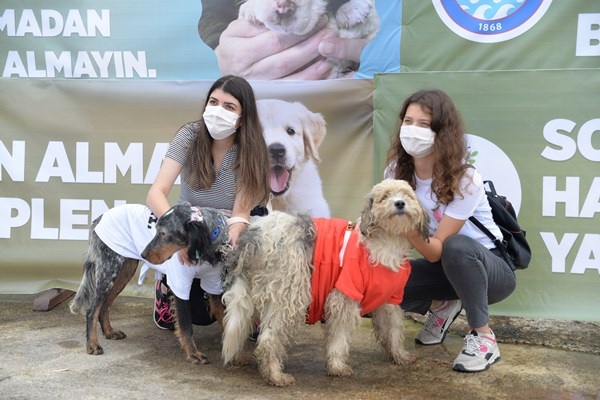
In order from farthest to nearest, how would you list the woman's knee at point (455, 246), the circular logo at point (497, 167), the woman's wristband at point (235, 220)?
1. the circular logo at point (497, 167)
2. the woman's wristband at point (235, 220)
3. the woman's knee at point (455, 246)

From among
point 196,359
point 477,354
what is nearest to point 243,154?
point 196,359

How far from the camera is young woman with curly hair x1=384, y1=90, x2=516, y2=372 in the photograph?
3.70 m

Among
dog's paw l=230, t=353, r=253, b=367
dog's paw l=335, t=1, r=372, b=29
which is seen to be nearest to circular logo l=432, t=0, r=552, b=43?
dog's paw l=335, t=1, r=372, b=29

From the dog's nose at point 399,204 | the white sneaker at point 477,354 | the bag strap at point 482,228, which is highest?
the dog's nose at point 399,204

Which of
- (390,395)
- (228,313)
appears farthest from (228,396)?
(390,395)

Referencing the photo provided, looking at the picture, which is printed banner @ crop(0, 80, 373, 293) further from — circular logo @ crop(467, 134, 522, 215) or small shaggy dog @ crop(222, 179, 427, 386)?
small shaggy dog @ crop(222, 179, 427, 386)

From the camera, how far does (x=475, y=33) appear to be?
15.6ft

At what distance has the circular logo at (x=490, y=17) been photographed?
468cm

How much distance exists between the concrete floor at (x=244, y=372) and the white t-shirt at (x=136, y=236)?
0.49 metres

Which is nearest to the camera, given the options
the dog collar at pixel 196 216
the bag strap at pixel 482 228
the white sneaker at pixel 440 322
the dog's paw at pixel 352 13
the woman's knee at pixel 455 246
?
the dog collar at pixel 196 216

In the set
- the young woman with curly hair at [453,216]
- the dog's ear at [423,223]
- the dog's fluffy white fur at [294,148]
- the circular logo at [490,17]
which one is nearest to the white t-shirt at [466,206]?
the young woman with curly hair at [453,216]

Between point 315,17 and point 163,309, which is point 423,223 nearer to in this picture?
point 163,309

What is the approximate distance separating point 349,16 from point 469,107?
1153 mm

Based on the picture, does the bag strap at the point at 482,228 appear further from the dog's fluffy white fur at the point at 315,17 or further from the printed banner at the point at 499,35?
the dog's fluffy white fur at the point at 315,17
